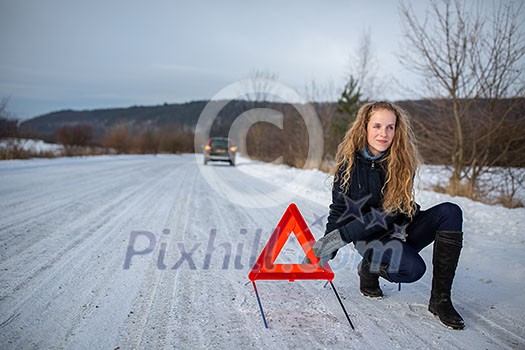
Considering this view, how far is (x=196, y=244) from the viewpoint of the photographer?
3773mm

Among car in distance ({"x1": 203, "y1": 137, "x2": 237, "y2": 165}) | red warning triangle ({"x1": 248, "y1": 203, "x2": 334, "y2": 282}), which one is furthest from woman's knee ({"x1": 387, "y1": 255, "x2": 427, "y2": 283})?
car in distance ({"x1": 203, "y1": 137, "x2": 237, "y2": 165})

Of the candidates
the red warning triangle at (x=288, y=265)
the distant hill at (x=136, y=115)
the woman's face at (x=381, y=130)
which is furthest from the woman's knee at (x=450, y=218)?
the distant hill at (x=136, y=115)

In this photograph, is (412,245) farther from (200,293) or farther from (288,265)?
(200,293)

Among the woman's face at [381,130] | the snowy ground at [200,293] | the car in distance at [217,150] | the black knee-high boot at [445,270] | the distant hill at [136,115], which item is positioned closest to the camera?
the snowy ground at [200,293]

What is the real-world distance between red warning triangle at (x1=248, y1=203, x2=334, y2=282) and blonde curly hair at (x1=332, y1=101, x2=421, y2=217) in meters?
0.47

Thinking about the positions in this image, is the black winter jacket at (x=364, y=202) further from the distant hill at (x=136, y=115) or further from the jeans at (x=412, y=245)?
the distant hill at (x=136, y=115)

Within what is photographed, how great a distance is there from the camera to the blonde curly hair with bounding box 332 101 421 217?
7.81 ft

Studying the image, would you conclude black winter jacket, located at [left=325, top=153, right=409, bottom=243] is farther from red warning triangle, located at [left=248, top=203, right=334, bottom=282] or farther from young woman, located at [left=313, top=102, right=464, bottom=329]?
red warning triangle, located at [left=248, top=203, right=334, bottom=282]

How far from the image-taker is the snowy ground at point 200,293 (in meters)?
1.91

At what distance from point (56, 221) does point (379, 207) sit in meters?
4.22

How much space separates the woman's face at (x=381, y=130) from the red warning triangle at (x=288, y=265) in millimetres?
792

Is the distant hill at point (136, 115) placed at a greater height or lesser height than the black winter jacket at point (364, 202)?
greater

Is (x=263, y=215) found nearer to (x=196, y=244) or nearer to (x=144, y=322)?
(x=196, y=244)

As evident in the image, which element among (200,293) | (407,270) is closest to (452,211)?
(407,270)
